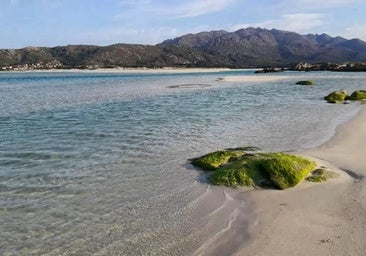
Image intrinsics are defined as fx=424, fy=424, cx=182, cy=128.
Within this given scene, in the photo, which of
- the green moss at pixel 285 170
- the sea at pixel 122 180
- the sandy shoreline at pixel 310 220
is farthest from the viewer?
the green moss at pixel 285 170

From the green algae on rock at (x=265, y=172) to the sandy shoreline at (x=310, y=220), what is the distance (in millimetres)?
418

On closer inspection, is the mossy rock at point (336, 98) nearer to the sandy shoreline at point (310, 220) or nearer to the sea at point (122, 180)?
the sea at point (122, 180)

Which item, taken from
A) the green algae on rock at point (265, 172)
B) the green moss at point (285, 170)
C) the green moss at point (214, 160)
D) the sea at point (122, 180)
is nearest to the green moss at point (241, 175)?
the green algae on rock at point (265, 172)

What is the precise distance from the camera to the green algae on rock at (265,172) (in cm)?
1223

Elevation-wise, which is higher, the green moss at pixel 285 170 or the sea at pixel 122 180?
the green moss at pixel 285 170

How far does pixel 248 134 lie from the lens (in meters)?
20.5

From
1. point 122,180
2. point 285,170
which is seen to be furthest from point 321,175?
point 122,180

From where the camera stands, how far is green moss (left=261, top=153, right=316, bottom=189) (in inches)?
477

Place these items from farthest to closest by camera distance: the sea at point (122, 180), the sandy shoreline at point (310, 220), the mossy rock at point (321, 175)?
the mossy rock at point (321, 175), the sea at point (122, 180), the sandy shoreline at point (310, 220)

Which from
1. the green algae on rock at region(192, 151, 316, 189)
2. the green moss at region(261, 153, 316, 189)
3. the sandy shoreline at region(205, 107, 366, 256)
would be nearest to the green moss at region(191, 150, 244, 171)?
the green algae on rock at region(192, 151, 316, 189)

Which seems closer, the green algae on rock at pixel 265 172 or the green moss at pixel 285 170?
the green moss at pixel 285 170

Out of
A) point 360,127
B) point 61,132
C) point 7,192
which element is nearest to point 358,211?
point 7,192

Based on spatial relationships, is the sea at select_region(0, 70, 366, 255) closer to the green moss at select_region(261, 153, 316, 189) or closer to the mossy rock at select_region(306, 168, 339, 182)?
the green moss at select_region(261, 153, 316, 189)

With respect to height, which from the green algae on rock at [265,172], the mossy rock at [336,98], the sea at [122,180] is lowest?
the mossy rock at [336,98]
